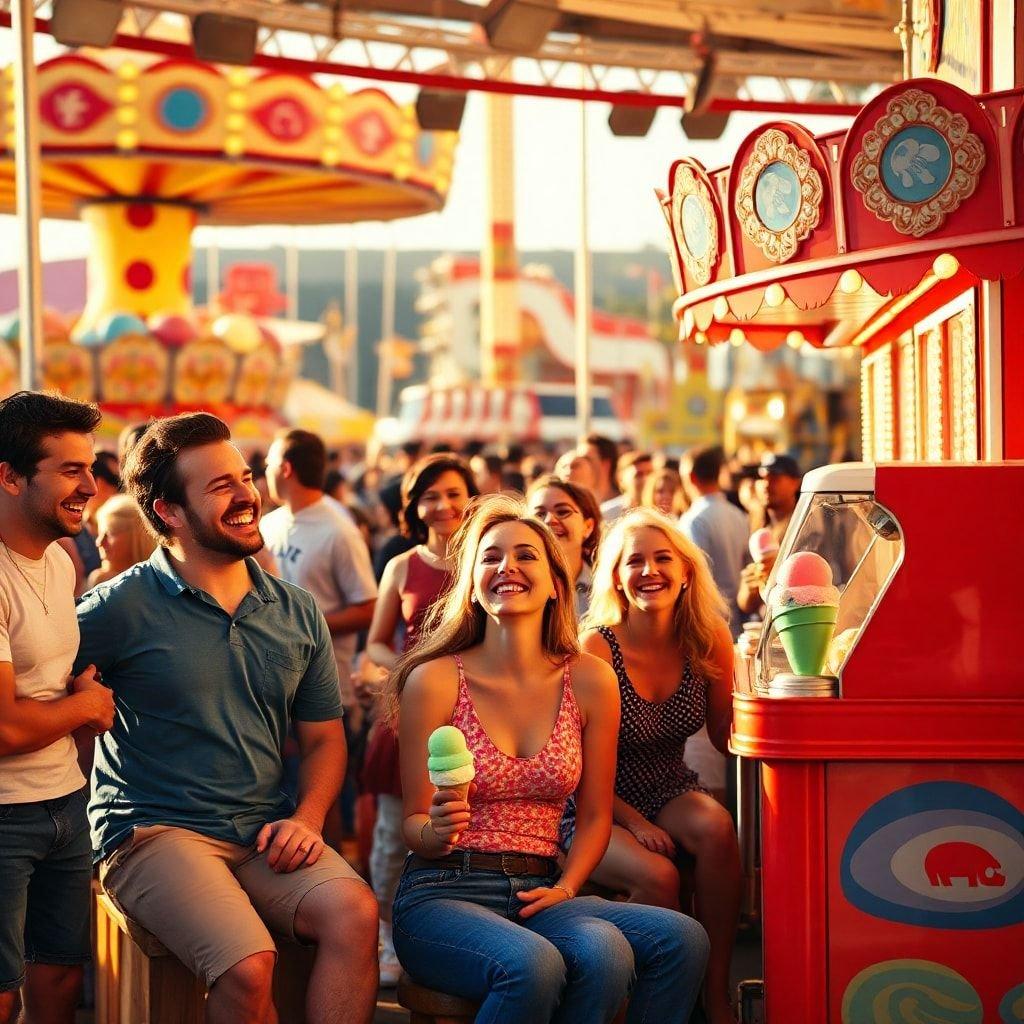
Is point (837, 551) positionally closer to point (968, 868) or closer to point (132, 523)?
point (968, 868)

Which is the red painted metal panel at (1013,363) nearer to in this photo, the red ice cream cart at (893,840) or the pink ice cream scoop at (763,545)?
the pink ice cream scoop at (763,545)

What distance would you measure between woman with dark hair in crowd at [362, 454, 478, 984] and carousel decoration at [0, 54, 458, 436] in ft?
43.1

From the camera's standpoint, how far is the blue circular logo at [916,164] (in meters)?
5.58

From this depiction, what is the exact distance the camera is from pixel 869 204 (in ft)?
19.0

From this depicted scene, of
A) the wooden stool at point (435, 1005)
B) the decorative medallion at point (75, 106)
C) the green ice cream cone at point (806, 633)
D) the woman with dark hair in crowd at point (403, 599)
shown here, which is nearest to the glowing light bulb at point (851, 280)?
the woman with dark hair in crowd at point (403, 599)

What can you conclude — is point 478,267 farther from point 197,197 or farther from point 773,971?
point 773,971

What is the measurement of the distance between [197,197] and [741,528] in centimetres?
1690

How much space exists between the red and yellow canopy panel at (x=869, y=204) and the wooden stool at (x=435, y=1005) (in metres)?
3.01

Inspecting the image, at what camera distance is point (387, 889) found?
623 cm

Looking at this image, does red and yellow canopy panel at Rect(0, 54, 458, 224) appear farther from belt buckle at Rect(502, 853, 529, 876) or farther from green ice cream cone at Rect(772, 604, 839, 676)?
belt buckle at Rect(502, 853, 529, 876)

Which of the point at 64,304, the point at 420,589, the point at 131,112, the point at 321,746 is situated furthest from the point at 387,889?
the point at 64,304

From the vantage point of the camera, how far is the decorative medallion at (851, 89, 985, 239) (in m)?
5.52

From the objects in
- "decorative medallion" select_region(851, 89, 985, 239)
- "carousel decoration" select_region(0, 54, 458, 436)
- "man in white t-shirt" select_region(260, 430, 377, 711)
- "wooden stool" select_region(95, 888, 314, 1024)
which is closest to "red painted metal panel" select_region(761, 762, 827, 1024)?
"wooden stool" select_region(95, 888, 314, 1024)

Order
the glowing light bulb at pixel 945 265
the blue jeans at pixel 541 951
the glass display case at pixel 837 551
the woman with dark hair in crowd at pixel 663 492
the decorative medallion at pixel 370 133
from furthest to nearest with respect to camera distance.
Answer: the decorative medallion at pixel 370 133 → the woman with dark hair in crowd at pixel 663 492 → the glowing light bulb at pixel 945 265 → the glass display case at pixel 837 551 → the blue jeans at pixel 541 951
